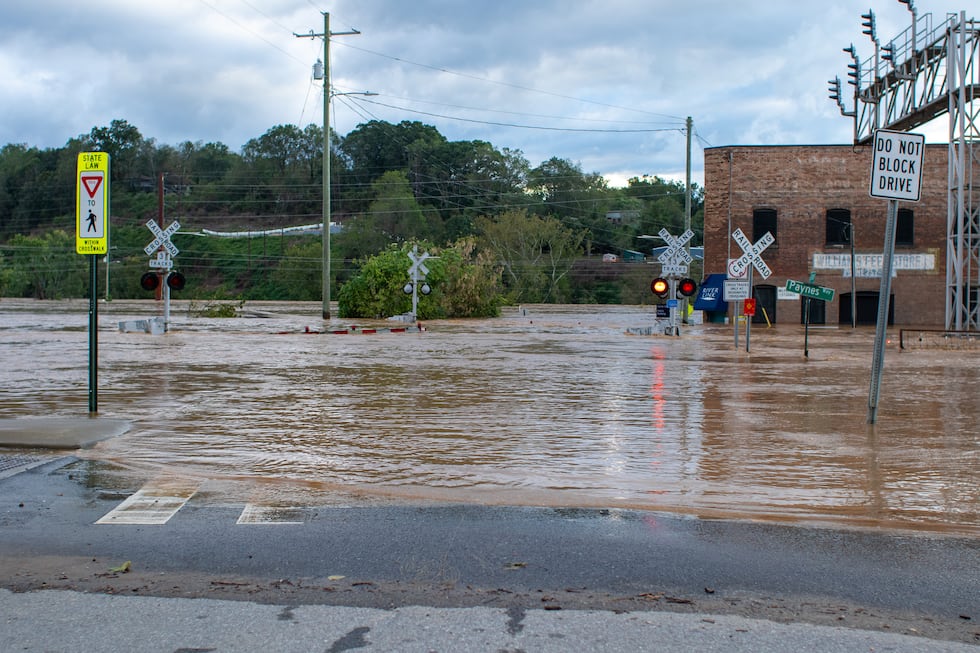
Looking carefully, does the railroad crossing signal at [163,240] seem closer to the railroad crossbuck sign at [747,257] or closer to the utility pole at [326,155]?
the utility pole at [326,155]

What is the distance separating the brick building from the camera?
44.5 m

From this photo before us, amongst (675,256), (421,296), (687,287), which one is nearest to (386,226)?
(421,296)

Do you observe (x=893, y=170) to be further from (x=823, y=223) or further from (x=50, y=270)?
(x=50, y=270)

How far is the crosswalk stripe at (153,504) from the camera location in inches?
266

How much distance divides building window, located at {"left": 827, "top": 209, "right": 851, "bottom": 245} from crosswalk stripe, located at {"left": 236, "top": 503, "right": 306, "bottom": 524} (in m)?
41.8

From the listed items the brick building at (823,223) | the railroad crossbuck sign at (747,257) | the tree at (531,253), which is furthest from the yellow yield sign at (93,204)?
the tree at (531,253)

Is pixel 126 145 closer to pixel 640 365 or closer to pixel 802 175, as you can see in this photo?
pixel 802 175

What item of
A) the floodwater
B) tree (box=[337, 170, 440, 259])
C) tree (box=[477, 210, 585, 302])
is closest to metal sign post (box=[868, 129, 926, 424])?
the floodwater

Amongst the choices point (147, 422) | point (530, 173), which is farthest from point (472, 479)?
point (530, 173)

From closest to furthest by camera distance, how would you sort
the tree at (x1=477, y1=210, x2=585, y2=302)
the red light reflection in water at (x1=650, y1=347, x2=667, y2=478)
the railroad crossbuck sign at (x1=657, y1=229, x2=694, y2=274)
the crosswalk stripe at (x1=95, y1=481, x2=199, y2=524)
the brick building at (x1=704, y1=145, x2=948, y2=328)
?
the crosswalk stripe at (x1=95, y1=481, x2=199, y2=524) < the red light reflection in water at (x1=650, y1=347, x2=667, y2=478) < the railroad crossbuck sign at (x1=657, y1=229, x2=694, y2=274) < the brick building at (x1=704, y1=145, x2=948, y2=328) < the tree at (x1=477, y1=210, x2=585, y2=302)

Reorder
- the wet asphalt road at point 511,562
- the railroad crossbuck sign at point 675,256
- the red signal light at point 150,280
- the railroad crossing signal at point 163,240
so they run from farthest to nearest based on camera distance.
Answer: the railroad crossbuck sign at point 675,256 < the red signal light at point 150,280 < the railroad crossing signal at point 163,240 < the wet asphalt road at point 511,562

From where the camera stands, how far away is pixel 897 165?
36.4 ft

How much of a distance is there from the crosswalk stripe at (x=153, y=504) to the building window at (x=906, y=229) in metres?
42.9

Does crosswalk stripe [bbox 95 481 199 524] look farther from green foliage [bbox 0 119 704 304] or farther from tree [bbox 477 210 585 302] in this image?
tree [bbox 477 210 585 302]
